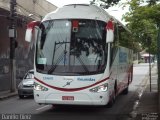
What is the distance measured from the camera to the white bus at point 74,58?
45.7 feet

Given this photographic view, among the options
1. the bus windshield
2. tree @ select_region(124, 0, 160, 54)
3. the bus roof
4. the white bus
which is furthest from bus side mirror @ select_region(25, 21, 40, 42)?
tree @ select_region(124, 0, 160, 54)

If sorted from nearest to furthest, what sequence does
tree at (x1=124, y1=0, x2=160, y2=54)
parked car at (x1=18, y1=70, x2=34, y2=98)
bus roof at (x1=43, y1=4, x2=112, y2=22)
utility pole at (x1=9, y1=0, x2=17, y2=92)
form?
bus roof at (x1=43, y1=4, x2=112, y2=22) < tree at (x1=124, y1=0, x2=160, y2=54) < parked car at (x1=18, y1=70, x2=34, y2=98) < utility pole at (x1=9, y1=0, x2=17, y2=92)

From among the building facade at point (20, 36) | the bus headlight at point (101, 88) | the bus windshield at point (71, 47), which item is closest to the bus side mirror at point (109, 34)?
the bus windshield at point (71, 47)

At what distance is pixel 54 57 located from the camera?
1420 centimetres

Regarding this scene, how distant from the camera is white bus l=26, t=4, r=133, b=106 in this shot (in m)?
13.9

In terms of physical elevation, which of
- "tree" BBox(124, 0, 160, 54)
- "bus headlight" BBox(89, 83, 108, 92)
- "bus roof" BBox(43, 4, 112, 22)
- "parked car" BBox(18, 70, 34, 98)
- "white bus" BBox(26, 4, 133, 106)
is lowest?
"parked car" BBox(18, 70, 34, 98)

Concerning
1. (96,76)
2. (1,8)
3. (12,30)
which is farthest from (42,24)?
(1,8)

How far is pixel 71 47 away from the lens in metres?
14.2

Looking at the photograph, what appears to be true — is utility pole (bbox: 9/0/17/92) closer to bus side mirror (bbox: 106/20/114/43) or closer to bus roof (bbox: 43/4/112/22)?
bus roof (bbox: 43/4/112/22)

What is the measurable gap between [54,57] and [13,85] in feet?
40.2

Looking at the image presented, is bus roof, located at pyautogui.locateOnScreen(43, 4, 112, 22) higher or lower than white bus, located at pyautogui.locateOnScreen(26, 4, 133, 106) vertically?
higher

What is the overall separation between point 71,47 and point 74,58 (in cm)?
40

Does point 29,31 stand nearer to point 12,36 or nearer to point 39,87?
point 39,87

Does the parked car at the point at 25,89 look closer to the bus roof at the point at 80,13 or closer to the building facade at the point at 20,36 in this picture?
the building facade at the point at 20,36
